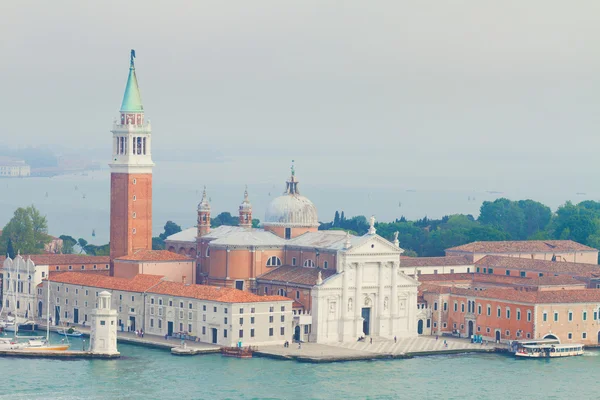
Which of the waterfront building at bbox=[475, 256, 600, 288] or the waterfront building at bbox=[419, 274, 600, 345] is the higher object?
the waterfront building at bbox=[475, 256, 600, 288]

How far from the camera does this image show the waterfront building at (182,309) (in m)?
46.4

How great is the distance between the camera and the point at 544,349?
4681 cm

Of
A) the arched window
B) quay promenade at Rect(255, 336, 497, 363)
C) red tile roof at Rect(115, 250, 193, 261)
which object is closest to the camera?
quay promenade at Rect(255, 336, 497, 363)

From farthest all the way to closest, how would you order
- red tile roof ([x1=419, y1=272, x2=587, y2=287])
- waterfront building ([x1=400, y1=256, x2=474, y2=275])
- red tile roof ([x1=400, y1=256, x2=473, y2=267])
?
red tile roof ([x1=400, y1=256, x2=473, y2=267]), waterfront building ([x1=400, y1=256, x2=474, y2=275]), red tile roof ([x1=419, y1=272, x2=587, y2=287])

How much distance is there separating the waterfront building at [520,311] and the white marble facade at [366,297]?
123 centimetres

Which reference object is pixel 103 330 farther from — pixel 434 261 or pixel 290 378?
pixel 434 261

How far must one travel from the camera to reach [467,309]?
5025cm

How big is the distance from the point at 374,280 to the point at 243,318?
5.51 m

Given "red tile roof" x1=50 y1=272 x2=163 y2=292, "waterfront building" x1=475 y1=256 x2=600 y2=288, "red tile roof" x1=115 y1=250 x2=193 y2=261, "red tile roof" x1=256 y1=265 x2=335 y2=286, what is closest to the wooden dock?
"red tile roof" x1=50 y1=272 x2=163 y2=292

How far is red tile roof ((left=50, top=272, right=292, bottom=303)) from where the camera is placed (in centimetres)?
4684

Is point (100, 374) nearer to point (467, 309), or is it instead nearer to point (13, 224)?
point (467, 309)

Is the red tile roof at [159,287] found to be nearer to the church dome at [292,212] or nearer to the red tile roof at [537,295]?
the church dome at [292,212]

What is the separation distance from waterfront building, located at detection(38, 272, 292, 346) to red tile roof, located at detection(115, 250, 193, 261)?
4.21ft

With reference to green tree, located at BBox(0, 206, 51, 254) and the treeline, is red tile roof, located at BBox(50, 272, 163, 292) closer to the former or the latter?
green tree, located at BBox(0, 206, 51, 254)
